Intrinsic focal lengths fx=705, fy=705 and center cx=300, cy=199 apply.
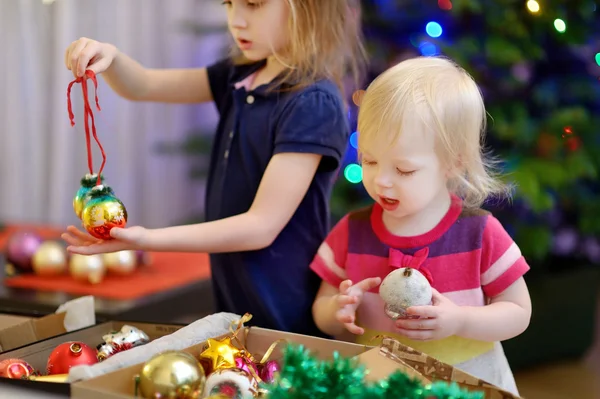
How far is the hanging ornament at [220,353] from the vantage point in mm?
859

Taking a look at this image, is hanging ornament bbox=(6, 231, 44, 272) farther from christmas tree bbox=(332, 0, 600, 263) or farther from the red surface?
christmas tree bbox=(332, 0, 600, 263)

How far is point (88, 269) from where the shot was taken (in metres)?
1.80

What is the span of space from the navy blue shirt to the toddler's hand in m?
0.22

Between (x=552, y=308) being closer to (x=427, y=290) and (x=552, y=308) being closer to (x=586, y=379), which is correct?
(x=586, y=379)

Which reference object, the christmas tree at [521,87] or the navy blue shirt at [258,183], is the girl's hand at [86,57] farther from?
the christmas tree at [521,87]

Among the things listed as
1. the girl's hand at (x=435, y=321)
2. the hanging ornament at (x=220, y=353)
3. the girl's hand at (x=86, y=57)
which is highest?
the girl's hand at (x=86, y=57)

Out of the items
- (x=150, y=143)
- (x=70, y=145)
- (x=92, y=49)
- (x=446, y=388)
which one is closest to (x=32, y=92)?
(x=70, y=145)

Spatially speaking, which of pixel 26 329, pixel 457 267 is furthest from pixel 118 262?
pixel 457 267

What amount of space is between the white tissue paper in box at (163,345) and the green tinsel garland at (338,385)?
8.1 inches

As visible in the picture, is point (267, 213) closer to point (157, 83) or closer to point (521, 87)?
point (157, 83)

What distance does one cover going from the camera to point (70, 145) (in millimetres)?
2975

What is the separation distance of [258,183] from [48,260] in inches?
35.7

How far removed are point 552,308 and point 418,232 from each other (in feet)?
4.99

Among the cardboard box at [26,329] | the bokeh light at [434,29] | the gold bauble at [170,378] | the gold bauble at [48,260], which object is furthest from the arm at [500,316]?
the bokeh light at [434,29]
